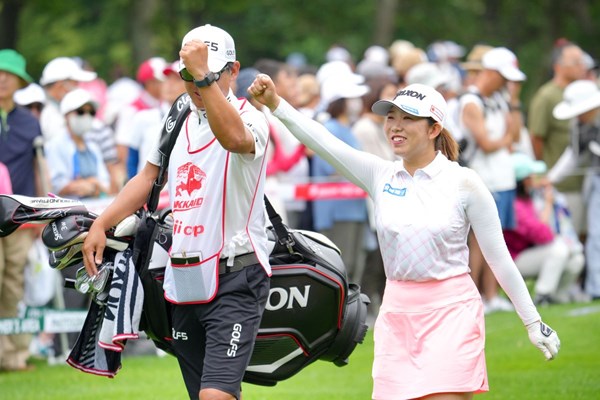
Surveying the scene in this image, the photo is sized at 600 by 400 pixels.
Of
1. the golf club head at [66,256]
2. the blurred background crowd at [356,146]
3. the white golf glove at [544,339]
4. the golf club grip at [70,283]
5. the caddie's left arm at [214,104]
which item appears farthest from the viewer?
the blurred background crowd at [356,146]

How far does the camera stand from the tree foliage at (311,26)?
36.4 metres

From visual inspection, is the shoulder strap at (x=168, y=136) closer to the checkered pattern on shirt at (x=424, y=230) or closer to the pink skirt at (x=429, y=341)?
the checkered pattern on shirt at (x=424, y=230)

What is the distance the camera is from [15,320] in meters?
11.7

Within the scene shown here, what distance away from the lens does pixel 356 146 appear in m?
13.7

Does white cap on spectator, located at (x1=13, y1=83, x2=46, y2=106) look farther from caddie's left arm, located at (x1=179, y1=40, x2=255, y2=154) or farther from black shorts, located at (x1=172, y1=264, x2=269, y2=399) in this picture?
caddie's left arm, located at (x1=179, y1=40, x2=255, y2=154)

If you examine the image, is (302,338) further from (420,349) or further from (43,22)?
(43,22)

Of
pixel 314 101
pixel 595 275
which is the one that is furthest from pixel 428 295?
pixel 314 101

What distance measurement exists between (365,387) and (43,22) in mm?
29102

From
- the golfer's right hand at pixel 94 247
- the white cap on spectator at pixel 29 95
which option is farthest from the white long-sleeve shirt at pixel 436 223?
the white cap on spectator at pixel 29 95

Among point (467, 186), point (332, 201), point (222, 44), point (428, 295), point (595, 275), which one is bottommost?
point (595, 275)

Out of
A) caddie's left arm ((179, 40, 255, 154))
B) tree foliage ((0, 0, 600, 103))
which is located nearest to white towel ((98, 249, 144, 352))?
caddie's left arm ((179, 40, 255, 154))

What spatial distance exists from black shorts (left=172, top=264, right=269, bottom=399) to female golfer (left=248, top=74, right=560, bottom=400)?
652 millimetres

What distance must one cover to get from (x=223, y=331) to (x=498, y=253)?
1450 mm

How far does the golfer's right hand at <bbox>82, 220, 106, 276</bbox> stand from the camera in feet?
22.2
